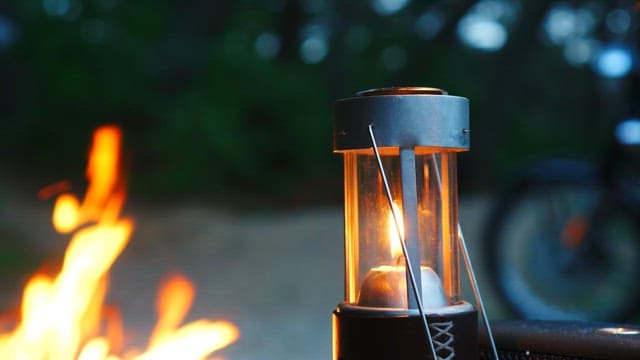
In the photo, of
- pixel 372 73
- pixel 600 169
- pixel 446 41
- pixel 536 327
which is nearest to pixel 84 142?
pixel 372 73

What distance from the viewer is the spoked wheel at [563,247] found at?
9.44ft

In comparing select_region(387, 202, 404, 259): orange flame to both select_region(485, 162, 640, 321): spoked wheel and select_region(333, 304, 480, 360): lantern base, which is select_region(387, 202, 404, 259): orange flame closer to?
select_region(333, 304, 480, 360): lantern base

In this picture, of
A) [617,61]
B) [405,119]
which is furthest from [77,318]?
[617,61]

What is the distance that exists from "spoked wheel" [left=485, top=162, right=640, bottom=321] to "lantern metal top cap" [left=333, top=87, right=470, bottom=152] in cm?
181

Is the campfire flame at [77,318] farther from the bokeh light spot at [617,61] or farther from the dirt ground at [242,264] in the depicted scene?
the bokeh light spot at [617,61]

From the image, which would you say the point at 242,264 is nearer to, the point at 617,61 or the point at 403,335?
the point at 617,61

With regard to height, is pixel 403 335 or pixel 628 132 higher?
pixel 628 132

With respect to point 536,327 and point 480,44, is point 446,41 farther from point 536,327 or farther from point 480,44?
point 536,327

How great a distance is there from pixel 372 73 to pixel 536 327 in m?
3.44

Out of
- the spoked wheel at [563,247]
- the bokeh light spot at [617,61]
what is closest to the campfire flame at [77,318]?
the spoked wheel at [563,247]

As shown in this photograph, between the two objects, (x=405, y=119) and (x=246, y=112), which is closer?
(x=405, y=119)

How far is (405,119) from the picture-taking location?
1.12 meters

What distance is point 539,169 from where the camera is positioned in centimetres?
295

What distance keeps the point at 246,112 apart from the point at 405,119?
10.8ft
